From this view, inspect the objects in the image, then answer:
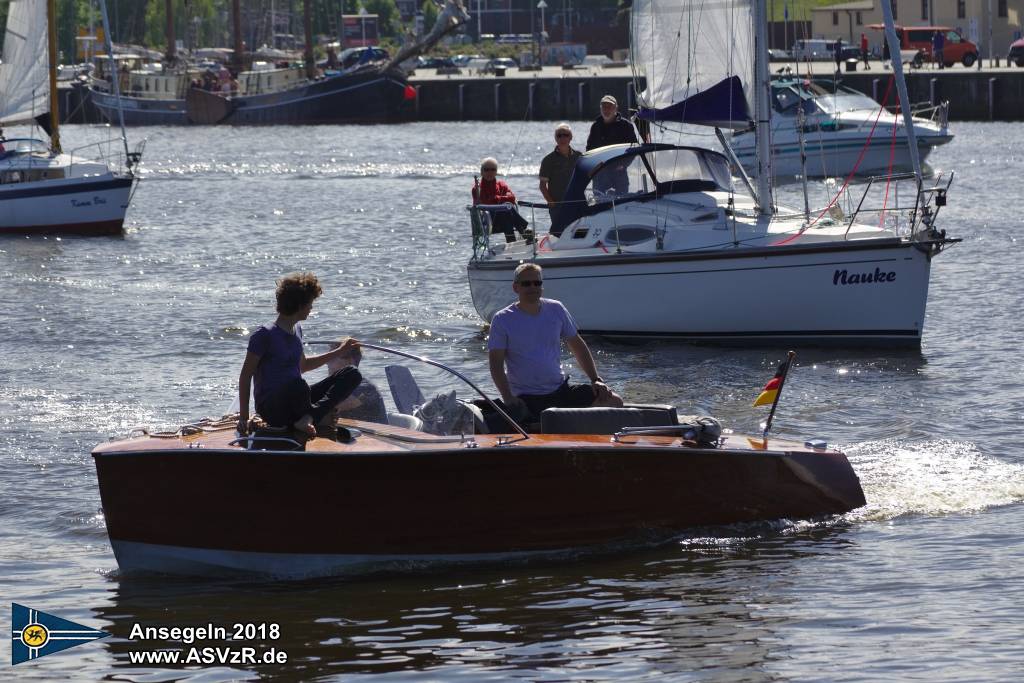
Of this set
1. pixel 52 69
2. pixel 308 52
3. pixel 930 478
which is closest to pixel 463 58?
pixel 308 52

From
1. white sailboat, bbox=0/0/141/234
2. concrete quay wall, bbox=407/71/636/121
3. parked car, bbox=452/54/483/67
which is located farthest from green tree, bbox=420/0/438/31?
white sailboat, bbox=0/0/141/234

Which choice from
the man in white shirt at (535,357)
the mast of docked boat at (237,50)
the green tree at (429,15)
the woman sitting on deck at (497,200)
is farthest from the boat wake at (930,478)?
the green tree at (429,15)

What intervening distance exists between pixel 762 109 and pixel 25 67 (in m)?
22.5

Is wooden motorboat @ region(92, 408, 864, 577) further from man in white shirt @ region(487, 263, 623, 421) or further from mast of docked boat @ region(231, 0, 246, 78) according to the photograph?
mast of docked boat @ region(231, 0, 246, 78)

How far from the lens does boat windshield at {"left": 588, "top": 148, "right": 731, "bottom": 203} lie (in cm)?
1884

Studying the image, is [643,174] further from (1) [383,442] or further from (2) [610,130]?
(1) [383,442]

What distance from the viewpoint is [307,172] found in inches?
2116

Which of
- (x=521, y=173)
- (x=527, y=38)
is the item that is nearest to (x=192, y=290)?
(x=521, y=173)

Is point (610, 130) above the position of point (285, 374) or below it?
above

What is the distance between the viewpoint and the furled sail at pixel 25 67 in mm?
35469

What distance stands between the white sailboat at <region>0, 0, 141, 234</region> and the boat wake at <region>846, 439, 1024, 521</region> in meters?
23.6

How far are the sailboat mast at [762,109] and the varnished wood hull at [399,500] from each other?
8.79 meters

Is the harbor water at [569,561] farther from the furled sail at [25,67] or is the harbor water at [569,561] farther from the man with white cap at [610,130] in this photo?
the furled sail at [25,67]

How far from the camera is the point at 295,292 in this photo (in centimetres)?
921
